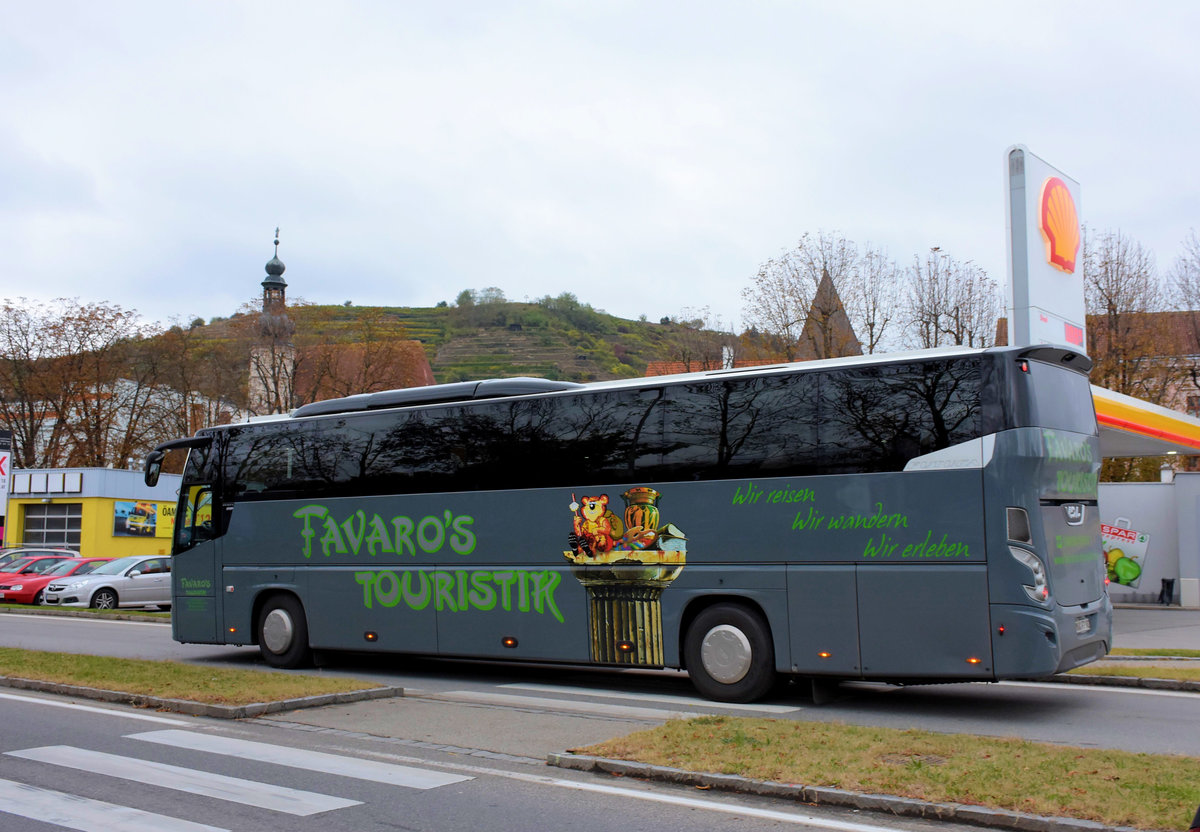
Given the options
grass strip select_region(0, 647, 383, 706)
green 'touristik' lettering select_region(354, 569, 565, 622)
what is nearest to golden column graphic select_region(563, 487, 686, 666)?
green 'touristik' lettering select_region(354, 569, 565, 622)

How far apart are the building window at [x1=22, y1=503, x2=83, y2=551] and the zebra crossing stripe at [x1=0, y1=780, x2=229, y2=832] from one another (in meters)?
44.1

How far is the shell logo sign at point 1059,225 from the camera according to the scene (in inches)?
798

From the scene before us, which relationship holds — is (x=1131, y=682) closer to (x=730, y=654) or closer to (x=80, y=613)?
(x=730, y=654)

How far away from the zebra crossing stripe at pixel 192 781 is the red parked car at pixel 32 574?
23.8m

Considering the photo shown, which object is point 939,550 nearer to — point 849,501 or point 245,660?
point 849,501

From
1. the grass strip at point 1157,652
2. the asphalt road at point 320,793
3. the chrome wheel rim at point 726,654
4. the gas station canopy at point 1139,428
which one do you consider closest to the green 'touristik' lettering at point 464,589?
the chrome wheel rim at point 726,654

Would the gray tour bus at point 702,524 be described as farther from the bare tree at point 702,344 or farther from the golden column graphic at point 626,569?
the bare tree at point 702,344

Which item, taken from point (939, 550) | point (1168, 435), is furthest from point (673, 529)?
point (1168, 435)

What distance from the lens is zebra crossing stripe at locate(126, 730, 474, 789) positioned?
7.35 m

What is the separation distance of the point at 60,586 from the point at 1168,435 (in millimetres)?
27255

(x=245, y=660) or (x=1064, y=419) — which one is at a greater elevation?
(x=1064, y=419)

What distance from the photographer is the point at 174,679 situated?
11.8 m

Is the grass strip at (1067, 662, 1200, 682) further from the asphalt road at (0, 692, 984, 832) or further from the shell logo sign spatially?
the shell logo sign

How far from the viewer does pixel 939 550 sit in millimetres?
9938
